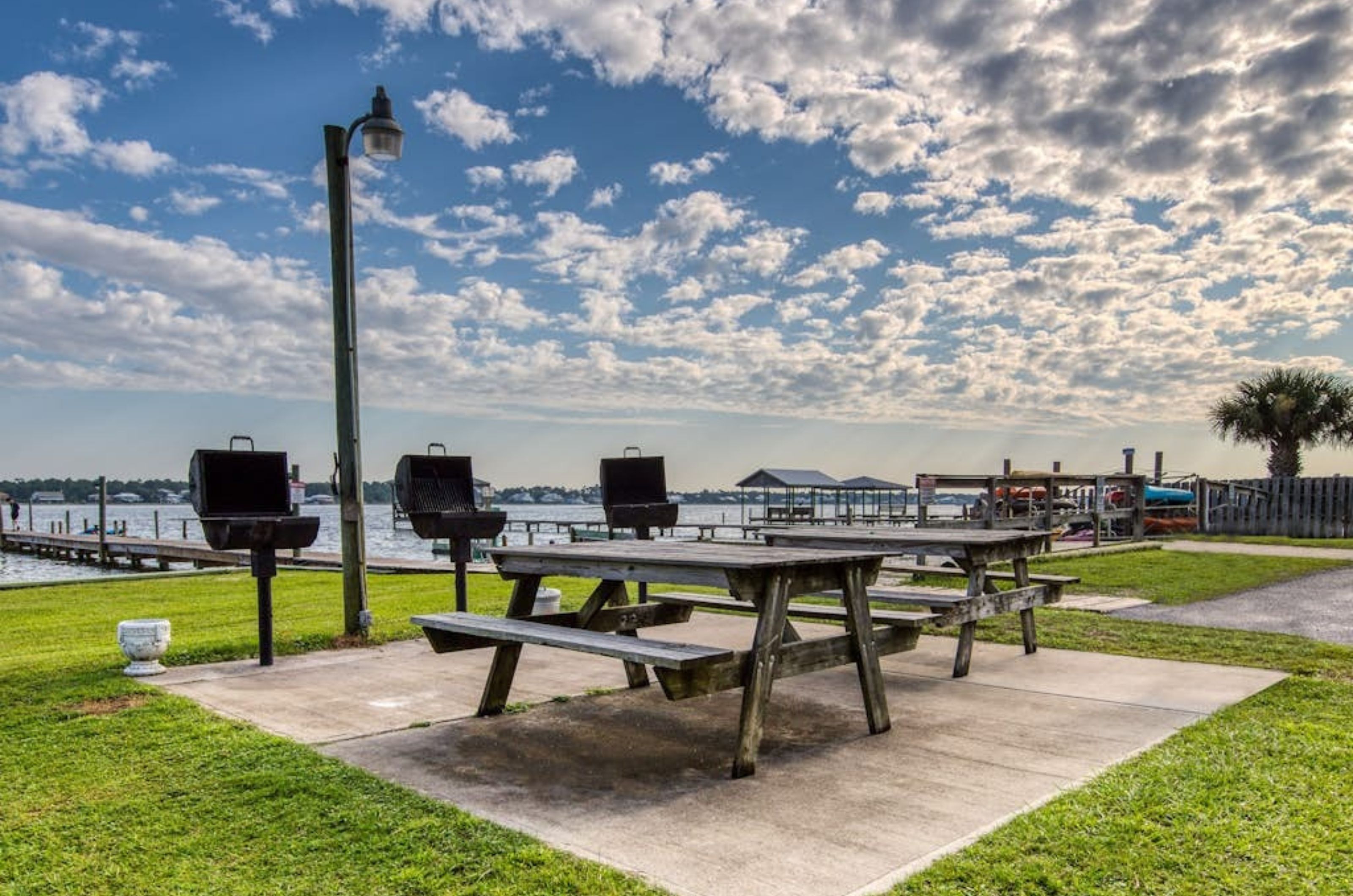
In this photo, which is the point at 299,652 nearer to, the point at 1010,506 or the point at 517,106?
the point at 517,106

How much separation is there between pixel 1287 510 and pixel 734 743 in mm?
20882

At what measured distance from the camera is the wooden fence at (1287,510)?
65.7 ft

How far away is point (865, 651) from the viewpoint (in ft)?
13.8

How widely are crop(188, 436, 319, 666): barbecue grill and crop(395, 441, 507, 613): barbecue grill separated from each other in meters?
0.88

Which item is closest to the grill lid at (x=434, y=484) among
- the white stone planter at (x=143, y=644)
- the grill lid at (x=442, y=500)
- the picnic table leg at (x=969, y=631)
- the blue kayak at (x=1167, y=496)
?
the grill lid at (x=442, y=500)

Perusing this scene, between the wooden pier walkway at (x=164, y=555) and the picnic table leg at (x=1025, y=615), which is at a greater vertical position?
the picnic table leg at (x=1025, y=615)

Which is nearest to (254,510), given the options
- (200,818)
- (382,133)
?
(382,133)

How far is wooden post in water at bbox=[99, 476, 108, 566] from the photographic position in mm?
25016

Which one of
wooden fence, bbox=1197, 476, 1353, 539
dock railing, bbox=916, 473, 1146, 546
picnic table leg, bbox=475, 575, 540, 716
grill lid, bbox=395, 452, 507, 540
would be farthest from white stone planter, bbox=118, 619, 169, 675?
wooden fence, bbox=1197, 476, 1353, 539

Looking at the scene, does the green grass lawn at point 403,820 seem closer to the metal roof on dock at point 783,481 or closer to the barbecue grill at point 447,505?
the barbecue grill at point 447,505

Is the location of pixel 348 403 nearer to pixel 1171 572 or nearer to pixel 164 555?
pixel 1171 572

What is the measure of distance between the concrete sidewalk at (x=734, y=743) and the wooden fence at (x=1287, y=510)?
56.3 ft

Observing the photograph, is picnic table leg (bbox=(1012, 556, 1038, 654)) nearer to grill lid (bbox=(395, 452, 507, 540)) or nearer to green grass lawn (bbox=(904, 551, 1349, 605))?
green grass lawn (bbox=(904, 551, 1349, 605))

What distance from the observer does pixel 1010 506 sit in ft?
65.1
